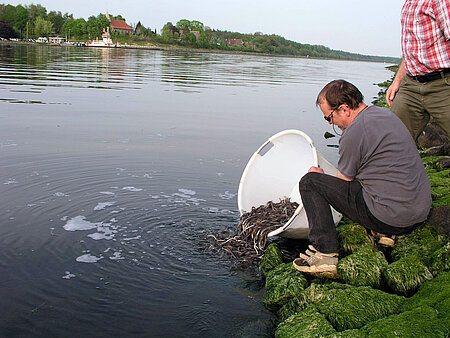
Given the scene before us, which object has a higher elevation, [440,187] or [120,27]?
[120,27]

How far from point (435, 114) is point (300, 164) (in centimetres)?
177

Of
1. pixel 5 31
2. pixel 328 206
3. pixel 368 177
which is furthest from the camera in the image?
pixel 5 31

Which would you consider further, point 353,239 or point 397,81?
Answer: point 397,81

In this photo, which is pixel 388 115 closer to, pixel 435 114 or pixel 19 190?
pixel 435 114

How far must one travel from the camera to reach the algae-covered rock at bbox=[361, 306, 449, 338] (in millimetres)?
2920

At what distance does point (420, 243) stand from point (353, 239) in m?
0.62

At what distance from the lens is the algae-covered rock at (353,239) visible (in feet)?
14.8

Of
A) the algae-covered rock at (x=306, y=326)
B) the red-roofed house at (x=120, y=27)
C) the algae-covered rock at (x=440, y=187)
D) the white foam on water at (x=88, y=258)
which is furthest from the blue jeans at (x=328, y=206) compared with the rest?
the red-roofed house at (x=120, y=27)

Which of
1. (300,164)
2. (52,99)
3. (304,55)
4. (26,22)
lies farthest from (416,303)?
(304,55)

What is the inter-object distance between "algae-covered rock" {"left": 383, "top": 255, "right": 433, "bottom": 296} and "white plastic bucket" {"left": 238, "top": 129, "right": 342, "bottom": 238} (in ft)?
5.89

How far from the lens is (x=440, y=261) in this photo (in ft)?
12.9

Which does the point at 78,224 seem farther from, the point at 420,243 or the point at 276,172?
the point at 420,243

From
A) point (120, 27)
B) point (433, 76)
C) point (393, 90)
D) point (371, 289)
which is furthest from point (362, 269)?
point (120, 27)

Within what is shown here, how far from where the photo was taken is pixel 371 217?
12.4ft
